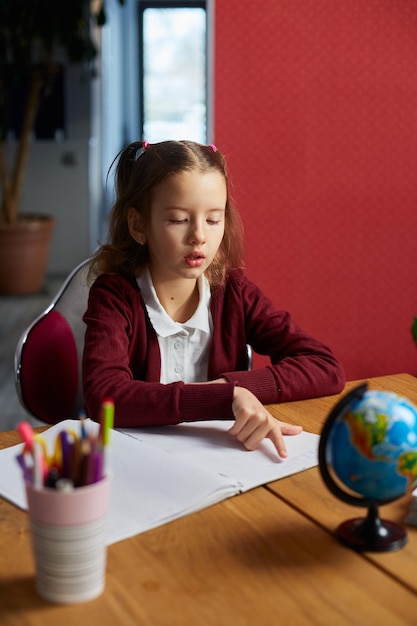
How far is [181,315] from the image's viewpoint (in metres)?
1.56

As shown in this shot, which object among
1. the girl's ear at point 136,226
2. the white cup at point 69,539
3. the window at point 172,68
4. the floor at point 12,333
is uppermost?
the window at point 172,68

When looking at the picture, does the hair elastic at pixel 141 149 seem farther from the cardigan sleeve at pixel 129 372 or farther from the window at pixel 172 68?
the window at pixel 172 68

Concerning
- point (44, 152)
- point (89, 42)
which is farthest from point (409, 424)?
point (44, 152)

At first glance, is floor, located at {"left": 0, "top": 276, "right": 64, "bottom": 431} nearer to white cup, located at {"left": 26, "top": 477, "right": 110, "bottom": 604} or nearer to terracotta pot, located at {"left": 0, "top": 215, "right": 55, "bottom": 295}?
terracotta pot, located at {"left": 0, "top": 215, "right": 55, "bottom": 295}

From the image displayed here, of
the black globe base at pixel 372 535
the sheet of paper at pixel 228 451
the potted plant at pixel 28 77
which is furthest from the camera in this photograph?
the potted plant at pixel 28 77

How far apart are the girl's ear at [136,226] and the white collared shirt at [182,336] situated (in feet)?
0.22

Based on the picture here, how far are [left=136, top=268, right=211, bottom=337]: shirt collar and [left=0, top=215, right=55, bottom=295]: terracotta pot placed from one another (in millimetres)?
3875

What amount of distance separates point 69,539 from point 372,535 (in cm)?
34

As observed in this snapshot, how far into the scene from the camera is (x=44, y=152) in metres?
5.83

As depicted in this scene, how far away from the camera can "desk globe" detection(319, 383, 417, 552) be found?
32.6 inches

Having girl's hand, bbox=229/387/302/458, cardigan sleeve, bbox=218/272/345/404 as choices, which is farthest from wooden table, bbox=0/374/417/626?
cardigan sleeve, bbox=218/272/345/404

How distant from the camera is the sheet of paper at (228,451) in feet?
3.50

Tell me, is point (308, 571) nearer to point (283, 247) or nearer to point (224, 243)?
point (224, 243)

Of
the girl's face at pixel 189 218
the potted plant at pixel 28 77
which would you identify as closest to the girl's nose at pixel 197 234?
the girl's face at pixel 189 218
